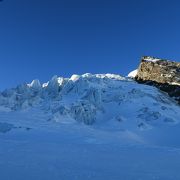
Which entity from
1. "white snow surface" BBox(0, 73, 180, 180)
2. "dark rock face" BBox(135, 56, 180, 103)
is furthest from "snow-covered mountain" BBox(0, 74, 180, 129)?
"dark rock face" BBox(135, 56, 180, 103)

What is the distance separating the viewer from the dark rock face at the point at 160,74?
107481 millimetres

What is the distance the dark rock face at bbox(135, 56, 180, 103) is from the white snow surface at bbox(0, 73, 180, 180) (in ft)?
43.9

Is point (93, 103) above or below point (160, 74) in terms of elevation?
below

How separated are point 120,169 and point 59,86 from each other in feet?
188

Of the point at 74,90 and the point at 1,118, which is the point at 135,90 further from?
the point at 1,118

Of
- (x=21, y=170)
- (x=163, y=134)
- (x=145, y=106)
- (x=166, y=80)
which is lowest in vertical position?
(x=21, y=170)

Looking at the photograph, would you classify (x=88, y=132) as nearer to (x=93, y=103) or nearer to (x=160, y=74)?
(x=93, y=103)

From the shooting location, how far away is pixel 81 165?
30.5m

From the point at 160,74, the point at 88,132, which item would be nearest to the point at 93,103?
the point at 88,132

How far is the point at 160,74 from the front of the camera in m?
114

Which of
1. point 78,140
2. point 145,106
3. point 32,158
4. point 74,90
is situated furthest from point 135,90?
point 32,158

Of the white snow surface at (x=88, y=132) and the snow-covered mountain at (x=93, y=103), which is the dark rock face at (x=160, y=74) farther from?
the snow-covered mountain at (x=93, y=103)

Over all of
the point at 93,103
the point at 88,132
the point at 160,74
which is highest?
the point at 160,74

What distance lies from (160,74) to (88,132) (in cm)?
5868
